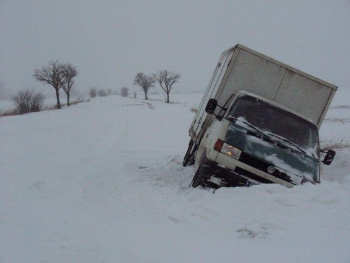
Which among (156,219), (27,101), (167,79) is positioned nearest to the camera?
(156,219)

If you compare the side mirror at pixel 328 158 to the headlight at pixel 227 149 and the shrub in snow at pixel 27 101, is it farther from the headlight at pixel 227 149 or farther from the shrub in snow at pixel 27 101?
the shrub in snow at pixel 27 101

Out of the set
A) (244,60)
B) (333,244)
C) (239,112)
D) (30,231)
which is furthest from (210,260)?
(244,60)

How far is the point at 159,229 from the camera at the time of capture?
13.4 feet

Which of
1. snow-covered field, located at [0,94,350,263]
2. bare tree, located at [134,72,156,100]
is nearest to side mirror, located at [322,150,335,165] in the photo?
snow-covered field, located at [0,94,350,263]

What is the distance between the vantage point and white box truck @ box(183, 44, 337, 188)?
5.05 m

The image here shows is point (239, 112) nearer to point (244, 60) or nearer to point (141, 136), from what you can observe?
point (244, 60)

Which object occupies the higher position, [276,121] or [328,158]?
[276,121]

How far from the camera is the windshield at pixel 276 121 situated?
5.70 m

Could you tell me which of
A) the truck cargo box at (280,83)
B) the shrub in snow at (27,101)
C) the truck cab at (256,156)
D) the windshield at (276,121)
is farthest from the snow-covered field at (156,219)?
the shrub in snow at (27,101)

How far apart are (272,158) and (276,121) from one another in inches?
41.2

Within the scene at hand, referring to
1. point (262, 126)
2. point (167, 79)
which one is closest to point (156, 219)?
point (262, 126)

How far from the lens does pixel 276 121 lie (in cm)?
582

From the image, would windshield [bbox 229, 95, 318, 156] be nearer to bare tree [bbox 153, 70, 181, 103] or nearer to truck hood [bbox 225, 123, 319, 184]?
truck hood [bbox 225, 123, 319, 184]

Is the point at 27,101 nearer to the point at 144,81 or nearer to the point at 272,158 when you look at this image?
the point at 272,158
